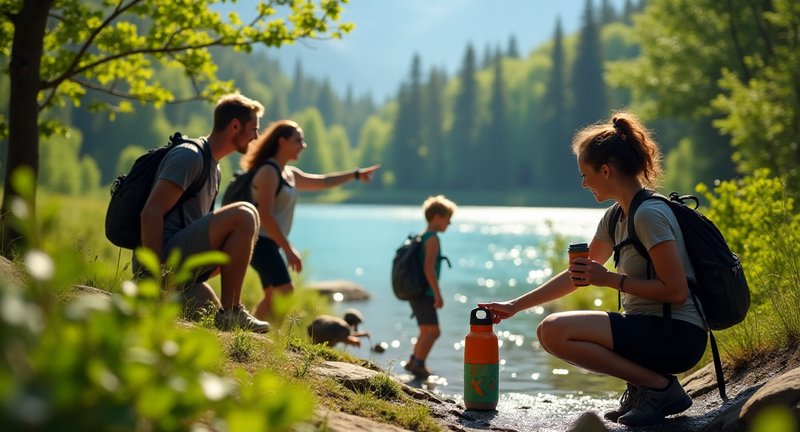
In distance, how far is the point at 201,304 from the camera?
6598 millimetres

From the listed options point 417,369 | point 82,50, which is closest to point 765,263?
point 417,369

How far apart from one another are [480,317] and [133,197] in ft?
7.84

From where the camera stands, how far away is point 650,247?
482 cm

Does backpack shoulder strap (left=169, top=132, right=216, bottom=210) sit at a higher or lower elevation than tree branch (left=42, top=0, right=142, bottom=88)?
lower

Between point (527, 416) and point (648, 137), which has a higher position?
point (648, 137)

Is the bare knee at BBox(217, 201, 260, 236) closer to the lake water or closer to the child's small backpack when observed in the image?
the lake water

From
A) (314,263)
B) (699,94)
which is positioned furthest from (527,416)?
(699,94)

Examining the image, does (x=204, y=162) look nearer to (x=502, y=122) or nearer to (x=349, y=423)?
(x=349, y=423)

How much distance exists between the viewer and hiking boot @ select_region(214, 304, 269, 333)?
6113 millimetres

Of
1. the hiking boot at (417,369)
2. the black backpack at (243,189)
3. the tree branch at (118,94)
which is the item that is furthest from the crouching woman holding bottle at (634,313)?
the tree branch at (118,94)

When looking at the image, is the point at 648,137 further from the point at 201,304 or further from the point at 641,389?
the point at 201,304

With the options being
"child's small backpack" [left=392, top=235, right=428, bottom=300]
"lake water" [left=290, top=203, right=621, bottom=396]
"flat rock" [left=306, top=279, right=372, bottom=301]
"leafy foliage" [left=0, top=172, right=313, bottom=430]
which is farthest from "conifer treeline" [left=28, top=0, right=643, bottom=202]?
"leafy foliage" [left=0, top=172, right=313, bottom=430]

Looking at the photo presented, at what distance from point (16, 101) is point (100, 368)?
7.35m

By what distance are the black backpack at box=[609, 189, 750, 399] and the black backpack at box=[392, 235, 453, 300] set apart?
155 inches
